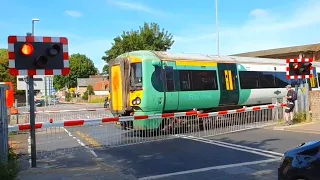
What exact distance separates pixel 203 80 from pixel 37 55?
8763mm

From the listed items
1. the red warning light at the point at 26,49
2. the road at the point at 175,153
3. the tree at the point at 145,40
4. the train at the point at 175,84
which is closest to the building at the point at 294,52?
the tree at the point at 145,40

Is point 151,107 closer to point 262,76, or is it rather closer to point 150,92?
point 150,92

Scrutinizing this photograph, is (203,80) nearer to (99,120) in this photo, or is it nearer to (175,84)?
(175,84)

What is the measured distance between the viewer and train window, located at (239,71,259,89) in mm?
17777

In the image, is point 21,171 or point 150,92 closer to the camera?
point 21,171

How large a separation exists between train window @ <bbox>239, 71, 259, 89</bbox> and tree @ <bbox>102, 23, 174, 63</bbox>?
2400 cm

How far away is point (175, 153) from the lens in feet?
34.8

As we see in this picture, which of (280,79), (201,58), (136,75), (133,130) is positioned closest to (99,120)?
(133,130)

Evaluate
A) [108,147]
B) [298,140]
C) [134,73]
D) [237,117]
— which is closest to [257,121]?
[237,117]

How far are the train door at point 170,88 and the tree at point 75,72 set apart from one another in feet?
328

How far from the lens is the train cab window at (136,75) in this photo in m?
14.4

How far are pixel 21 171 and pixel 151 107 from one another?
6693mm

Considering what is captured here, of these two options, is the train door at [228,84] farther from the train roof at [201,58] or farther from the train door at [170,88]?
the train door at [170,88]

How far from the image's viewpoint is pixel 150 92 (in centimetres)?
1420
